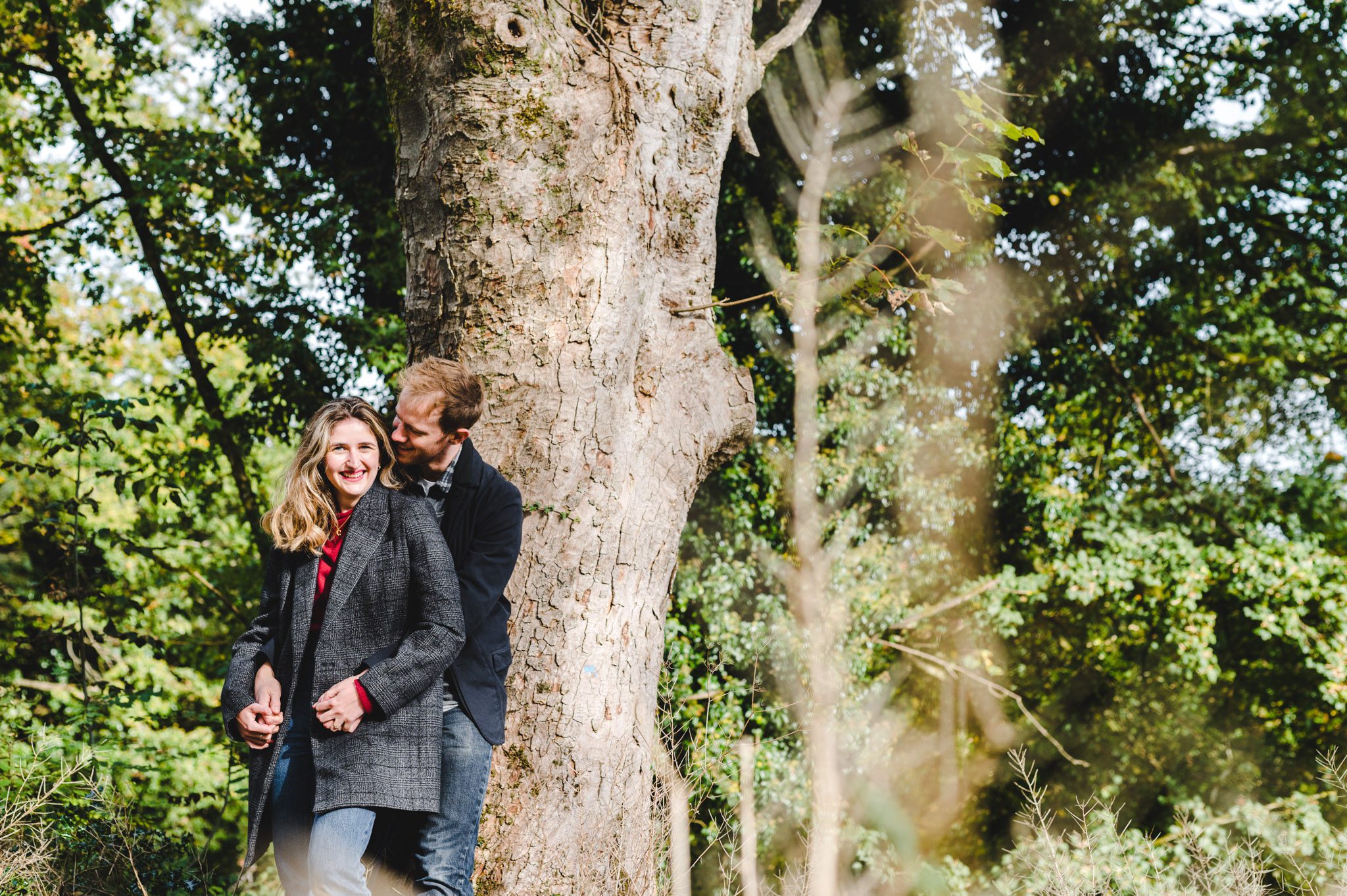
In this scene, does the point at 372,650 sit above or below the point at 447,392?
below

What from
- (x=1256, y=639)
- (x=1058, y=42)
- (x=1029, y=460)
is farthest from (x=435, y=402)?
(x=1256, y=639)

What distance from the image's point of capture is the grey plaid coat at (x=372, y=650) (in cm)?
252

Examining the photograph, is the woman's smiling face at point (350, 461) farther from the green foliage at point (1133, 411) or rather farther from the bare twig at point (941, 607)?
the bare twig at point (941, 607)

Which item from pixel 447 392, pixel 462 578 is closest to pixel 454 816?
pixel 462 578

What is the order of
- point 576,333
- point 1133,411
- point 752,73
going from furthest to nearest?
1. point 1133,411
2. point 752,73
3. point 576,333

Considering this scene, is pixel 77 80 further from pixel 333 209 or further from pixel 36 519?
pixel 36 519

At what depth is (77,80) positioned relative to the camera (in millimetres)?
9438

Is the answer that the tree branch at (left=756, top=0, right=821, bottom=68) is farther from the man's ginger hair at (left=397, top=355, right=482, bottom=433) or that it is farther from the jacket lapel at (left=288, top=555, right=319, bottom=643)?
the jacket lapel at (left=288, top=555, right=319, bottom=643)

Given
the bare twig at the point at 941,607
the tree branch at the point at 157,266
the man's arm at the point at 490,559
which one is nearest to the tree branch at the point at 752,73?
the man's arm at the point at 490,559

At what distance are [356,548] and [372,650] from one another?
272 millimetres

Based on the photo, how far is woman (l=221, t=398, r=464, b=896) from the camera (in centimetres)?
251

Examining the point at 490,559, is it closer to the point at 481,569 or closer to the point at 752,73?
the point at 481,569

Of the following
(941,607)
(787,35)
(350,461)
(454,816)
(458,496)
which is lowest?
(454,816)

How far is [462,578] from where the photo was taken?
273 cm
